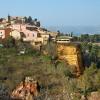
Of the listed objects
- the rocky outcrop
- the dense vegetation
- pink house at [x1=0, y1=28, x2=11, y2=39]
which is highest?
pink house at [x1=0, y1=28, x2=11, y2=39]

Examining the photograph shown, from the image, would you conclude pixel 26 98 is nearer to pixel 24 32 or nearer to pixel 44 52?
pixel 44 52

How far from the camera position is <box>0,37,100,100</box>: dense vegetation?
2094 cm

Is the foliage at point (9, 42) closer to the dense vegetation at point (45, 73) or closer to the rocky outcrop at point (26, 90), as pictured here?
the dense vegetation at point (45, 73)

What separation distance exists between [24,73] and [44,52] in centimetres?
381

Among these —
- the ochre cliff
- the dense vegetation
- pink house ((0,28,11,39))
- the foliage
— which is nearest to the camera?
the dense vegetation

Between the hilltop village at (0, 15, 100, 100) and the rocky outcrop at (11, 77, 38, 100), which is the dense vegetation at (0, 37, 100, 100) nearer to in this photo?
the hilltop village at (0, 15, 100, 100)

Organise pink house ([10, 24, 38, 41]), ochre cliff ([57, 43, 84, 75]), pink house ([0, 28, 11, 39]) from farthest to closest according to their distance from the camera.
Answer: pink house ([0, 28, 11, 39]) → pink house ([10, 24, 38, 41]) → ochre cliff ([57, 43, 84, 75])

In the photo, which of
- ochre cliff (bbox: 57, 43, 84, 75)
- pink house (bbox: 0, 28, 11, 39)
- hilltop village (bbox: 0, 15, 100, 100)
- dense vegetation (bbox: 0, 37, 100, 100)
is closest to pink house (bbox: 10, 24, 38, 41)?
hilltop village (bbox: 0, 15, 100, 100)

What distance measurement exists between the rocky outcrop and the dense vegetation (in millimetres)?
303

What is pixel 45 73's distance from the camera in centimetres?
2377

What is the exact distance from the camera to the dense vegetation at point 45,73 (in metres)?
20.9

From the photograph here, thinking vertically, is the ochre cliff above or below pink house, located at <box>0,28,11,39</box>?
below

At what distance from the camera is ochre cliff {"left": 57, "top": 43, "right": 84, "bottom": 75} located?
1023 inches

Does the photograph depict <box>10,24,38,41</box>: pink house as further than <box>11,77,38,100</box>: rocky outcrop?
Yes
